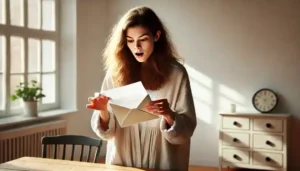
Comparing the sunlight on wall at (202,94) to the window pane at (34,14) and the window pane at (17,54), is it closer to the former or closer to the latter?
the window pane at (34,14)

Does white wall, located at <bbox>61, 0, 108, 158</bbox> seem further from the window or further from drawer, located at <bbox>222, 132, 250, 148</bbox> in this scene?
drawer, located at <bbox>222, 132, 250, 148</bbox>

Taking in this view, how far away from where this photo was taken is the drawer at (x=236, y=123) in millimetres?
4606

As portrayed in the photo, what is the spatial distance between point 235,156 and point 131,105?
3.20 meters

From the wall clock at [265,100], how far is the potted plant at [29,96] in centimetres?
233

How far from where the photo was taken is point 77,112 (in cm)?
483

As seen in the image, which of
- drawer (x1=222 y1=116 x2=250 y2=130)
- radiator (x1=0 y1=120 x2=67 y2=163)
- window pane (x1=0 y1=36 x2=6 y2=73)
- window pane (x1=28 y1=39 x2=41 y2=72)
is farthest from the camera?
drawer (x1=222 y1=116 x2=250 y2=130)

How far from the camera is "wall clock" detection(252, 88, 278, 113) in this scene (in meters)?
4.73

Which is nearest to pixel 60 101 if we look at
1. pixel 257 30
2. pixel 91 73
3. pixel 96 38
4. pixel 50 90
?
pixel 50 90

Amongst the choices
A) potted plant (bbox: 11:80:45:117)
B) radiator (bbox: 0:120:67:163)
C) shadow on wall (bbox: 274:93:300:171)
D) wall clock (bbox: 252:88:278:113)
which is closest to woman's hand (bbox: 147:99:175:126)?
radiator (bbox: 0:120:67:163)

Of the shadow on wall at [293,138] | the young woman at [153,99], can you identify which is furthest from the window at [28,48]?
the shadow on wall at [293,138]

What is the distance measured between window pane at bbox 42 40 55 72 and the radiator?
0.66 meters

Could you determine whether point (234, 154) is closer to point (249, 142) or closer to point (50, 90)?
point (249, 142)

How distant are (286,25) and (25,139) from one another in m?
3.01

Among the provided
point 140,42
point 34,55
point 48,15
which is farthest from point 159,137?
point 48,15
